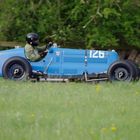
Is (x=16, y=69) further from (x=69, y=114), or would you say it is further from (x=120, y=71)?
(x=69, y=114)

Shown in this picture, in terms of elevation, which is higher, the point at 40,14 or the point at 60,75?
the point at 40,14

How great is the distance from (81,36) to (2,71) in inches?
285

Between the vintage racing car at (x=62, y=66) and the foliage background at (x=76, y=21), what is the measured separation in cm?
488

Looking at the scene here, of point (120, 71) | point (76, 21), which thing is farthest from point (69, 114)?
point (76, 21)

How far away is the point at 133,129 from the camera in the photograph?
8.50 meters

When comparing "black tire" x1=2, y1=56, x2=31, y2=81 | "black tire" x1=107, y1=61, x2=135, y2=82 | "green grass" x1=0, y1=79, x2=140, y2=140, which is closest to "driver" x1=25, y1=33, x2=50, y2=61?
"black tire" x1=2, y1=56, x2=31, y2=81

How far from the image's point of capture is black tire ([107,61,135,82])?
17.7 meters

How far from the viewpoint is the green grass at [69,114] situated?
8164 mm

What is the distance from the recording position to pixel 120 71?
1778 cm

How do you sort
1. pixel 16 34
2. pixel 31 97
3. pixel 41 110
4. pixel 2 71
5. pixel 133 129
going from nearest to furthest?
pixel 133 129
pixel 41 110
pixel 31 97
pixel 2 71
pixel 16 34

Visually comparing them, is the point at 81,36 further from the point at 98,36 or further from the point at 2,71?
the point at 2,71

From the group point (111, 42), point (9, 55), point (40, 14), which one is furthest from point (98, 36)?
point (9, 55)

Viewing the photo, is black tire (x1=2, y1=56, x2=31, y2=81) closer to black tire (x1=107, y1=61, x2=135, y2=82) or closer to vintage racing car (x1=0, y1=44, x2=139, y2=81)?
vintage racing car (x1=0, y1=44, x2=139, y2=81)

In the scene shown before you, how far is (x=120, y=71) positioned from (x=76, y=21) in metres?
7.60
